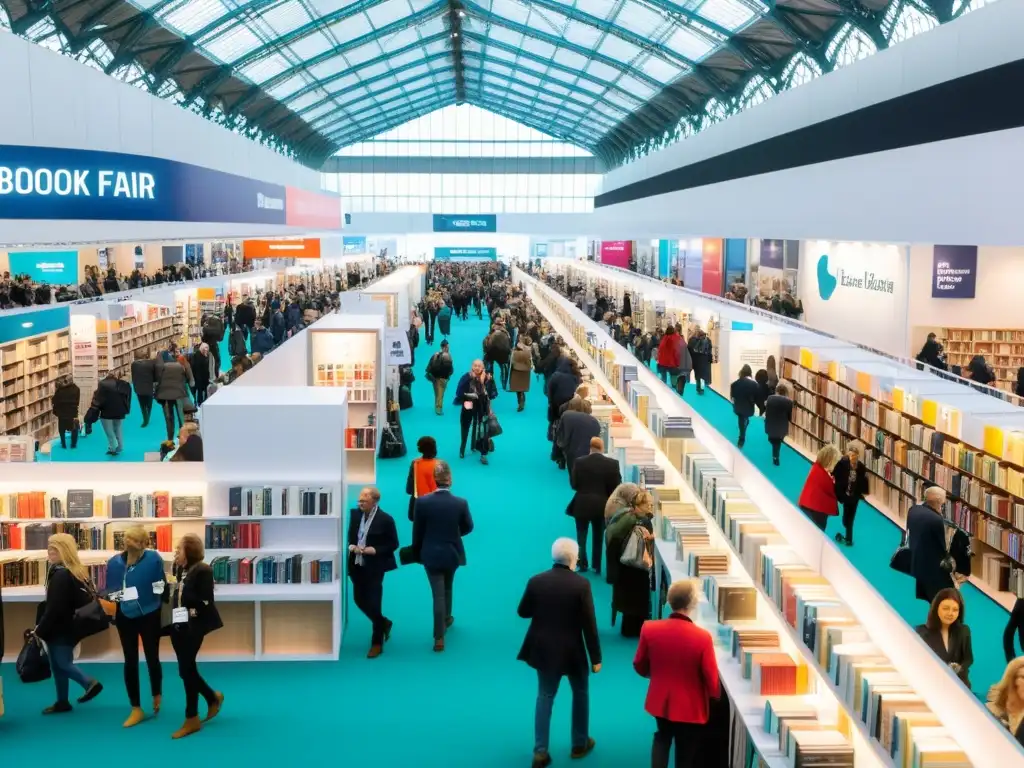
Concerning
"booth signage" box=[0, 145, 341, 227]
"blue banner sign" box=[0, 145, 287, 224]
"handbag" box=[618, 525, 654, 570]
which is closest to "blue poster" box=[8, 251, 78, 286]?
"booth signage" box=[0, 145, 341, 227]

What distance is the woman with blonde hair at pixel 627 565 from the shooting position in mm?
7652

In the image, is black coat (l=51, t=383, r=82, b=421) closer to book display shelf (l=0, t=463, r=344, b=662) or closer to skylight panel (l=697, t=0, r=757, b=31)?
book display shelf (l=0, t=463, r=344, b=662)

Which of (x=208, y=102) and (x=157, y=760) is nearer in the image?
(x=157, y=760)

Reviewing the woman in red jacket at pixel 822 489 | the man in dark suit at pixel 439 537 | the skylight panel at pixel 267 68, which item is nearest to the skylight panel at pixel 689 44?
the skylight panel at pixel 267 68

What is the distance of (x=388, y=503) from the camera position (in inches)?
472

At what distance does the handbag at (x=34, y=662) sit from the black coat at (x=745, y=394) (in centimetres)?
1018

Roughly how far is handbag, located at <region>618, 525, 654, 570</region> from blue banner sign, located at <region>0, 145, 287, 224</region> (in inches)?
190

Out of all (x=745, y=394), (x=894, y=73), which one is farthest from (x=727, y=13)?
(x=745, y=394)

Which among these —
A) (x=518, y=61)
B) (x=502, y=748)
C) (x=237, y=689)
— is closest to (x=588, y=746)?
(x=502, y=748)

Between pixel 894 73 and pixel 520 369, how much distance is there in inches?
276

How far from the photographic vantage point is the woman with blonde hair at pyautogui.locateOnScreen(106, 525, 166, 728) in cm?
628

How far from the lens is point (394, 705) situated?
22.5ft

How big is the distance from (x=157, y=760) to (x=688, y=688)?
288cm

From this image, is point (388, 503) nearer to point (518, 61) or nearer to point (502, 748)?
point (502, 748)
